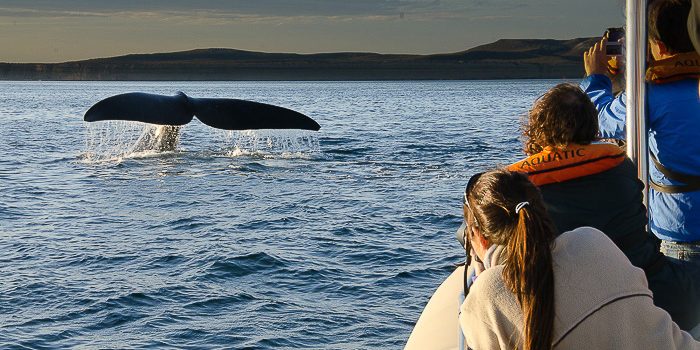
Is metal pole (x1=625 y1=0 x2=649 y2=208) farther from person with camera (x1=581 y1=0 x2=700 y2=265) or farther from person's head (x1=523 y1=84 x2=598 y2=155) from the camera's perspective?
person's head (x1=523 y1=84 x2=598 y2=155)

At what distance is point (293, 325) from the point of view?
8.83m

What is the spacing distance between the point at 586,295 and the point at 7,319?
761 cm

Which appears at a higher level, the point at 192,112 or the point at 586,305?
the point at 586,305

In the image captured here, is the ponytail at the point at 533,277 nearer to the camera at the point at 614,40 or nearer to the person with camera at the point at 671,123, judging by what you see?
the person with camera at the point at 671,123

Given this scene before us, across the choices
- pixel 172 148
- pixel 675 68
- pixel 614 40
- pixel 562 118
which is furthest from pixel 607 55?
pixel 172 148

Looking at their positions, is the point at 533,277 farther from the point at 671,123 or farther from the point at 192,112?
the point at 192,112

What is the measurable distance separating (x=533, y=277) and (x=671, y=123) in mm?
1550

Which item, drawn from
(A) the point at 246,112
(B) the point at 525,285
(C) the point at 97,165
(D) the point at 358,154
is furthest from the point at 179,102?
(B) the point at 525,285

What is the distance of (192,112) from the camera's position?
18.5m

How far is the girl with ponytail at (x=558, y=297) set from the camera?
2531 mm

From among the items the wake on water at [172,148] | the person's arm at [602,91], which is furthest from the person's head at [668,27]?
the wake on water at [172,148]

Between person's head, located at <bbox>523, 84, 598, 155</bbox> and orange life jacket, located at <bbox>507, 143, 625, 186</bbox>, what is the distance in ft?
0.12

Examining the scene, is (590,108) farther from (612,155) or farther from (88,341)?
(88,341)

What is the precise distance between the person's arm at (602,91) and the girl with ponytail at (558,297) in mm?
1401
